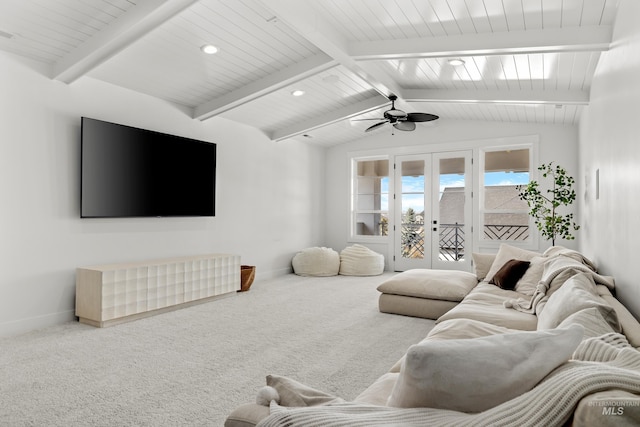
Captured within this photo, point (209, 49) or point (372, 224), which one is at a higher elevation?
point (209, 49)

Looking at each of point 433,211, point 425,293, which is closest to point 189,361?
point 425,293

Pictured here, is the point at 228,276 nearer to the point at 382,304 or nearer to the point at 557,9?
the point at 382,304

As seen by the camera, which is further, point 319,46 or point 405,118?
point 405,118

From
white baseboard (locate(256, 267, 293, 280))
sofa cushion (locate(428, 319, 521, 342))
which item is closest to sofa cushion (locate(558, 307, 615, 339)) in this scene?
sofa cushion (locate(428, 319, 521, 342))

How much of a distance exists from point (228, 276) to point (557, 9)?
4.54 meters

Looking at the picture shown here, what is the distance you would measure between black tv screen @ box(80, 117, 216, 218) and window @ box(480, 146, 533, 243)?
15.3ft

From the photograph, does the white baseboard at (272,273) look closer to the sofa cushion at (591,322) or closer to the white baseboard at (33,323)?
the white baseboard at (33,323)

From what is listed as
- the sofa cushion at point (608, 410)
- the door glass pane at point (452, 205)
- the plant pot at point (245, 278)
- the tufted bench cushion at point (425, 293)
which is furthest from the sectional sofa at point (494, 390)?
the door glass pane at point (452, 205)

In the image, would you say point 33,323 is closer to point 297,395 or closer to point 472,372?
point 297,395

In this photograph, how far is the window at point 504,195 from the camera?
270 inches

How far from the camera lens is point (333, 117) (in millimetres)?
6477

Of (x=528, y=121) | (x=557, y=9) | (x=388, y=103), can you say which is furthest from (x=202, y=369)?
(x=528, y=121)

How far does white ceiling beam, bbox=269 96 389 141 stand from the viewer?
6086mm

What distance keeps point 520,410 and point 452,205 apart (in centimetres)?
679
